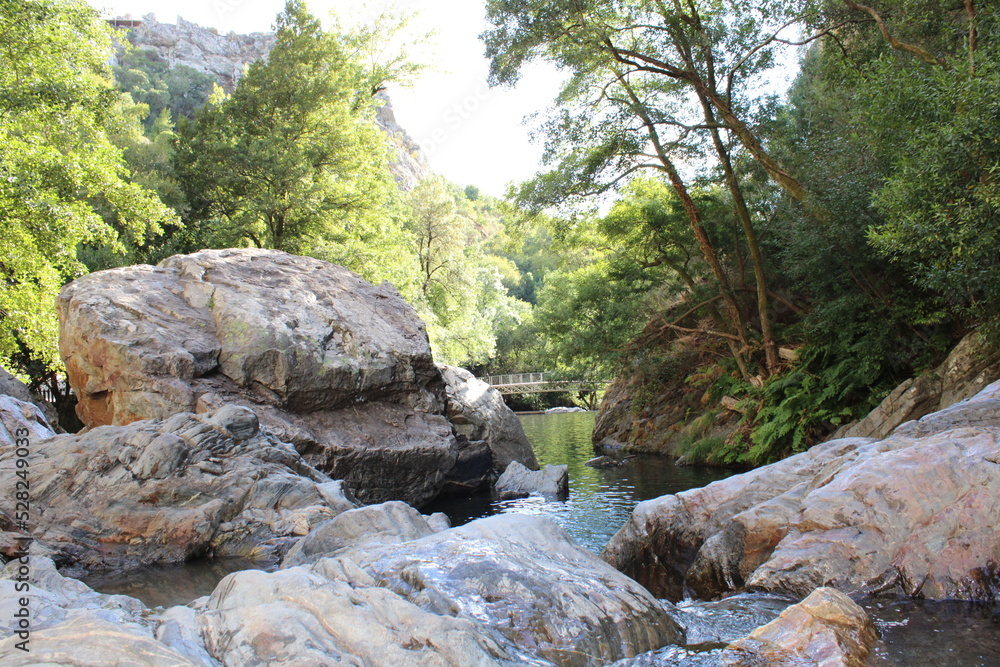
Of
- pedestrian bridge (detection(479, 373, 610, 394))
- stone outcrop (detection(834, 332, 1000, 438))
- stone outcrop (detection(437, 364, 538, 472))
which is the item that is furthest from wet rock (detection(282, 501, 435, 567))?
pedestrian bridge (detection(479, 373, 610, 394))

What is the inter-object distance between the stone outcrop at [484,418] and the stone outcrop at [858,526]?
663 cm

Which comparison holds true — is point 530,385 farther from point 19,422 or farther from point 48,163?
point 19,422

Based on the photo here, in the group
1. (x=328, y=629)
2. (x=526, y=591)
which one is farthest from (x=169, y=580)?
(x=526, y=591)

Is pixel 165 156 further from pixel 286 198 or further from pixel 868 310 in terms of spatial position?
pixel 868 310

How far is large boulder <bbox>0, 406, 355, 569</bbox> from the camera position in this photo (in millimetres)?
6512

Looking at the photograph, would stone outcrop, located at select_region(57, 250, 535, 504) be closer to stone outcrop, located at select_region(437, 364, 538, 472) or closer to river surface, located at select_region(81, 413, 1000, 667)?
stone outcrop, located at select_region(437, 364, 538, 472)

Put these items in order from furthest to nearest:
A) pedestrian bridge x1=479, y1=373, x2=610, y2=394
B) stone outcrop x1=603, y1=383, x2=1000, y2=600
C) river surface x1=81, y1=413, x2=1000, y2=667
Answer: pedestrian bridge x1=479, y1=373, x2=610, y2=394
stone outcrop x1=603, y1=383, x2=1000, y2=600
river surface x1=81, y1=413, x2=1000, y2=667

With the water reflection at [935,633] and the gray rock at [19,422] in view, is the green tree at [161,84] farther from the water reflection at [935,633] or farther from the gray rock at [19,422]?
the water reflection at [935,633]

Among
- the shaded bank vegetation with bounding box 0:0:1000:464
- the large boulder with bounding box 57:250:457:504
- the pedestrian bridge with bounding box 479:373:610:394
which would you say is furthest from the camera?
the pedestrian bridge with bounding box 479:373:610:394

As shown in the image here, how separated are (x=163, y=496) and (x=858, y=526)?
6.94m

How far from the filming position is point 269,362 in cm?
999

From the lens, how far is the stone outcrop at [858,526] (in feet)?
16.8

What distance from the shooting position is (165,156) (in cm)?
3812

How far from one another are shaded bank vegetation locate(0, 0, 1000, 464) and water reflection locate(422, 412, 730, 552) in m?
1.49
